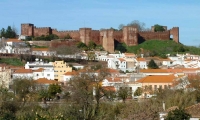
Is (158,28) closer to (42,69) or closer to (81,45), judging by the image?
(81,45)

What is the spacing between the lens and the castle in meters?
91.9

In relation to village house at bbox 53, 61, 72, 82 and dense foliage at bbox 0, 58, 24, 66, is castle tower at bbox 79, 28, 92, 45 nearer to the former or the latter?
dense foliage at bbox 0, 58, 24, 66

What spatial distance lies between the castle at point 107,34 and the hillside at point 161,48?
1349 millimetres

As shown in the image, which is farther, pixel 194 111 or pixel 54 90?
pixel 54 90

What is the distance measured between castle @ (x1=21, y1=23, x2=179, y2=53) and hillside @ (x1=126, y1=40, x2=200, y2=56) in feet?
4.43

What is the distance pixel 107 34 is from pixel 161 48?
8834 millimetres

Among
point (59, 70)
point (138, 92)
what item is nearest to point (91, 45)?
point (59, 70)

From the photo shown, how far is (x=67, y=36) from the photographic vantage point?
9369 centimetres

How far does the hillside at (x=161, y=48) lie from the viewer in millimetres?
91250

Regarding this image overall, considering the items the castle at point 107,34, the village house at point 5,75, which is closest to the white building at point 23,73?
the village house at point 5,75

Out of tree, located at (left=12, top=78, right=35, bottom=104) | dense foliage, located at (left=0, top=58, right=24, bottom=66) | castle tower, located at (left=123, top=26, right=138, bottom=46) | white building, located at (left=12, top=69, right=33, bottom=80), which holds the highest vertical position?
castle tower, located at (left=123, top=26, right=138, bottom=46)

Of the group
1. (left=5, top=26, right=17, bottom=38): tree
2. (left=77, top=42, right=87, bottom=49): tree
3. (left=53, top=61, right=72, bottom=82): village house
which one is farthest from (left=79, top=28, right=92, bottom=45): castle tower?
(left=53, top=61, right=72, bottom=82): village house

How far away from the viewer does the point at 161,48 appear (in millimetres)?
92938

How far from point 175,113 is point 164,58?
60937 millimetres
